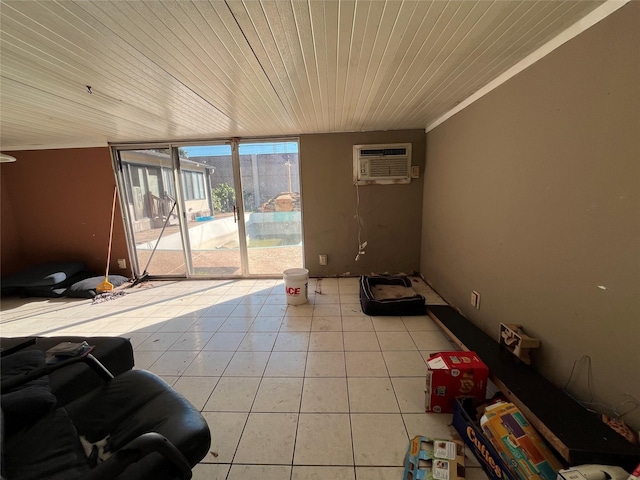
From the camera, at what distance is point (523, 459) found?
102 cm

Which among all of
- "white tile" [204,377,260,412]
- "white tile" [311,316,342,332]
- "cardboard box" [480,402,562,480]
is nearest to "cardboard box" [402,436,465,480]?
"cardboard box" [480,402,562,480]

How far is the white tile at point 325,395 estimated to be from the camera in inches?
58.9

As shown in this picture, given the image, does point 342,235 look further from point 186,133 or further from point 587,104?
point 587,104

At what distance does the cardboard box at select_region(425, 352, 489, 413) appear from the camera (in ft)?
4.60

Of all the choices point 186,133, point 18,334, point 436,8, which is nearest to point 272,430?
point 436,8

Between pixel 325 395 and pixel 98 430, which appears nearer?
pixel 98 430

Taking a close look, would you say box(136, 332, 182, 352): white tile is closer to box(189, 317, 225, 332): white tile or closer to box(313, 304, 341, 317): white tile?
box(189, 317, 225, 332): white tile

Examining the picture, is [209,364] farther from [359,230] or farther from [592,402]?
[359,230]

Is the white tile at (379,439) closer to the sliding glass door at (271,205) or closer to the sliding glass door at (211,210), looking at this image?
the sliding glass door at (271,205)

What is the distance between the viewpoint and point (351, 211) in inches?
141

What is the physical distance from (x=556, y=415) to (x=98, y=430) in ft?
6.71

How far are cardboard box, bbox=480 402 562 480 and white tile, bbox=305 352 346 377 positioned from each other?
0.89m

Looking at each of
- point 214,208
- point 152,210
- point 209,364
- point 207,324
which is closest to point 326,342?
point 209,364

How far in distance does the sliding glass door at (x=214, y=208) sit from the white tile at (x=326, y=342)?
1763 millimetres
